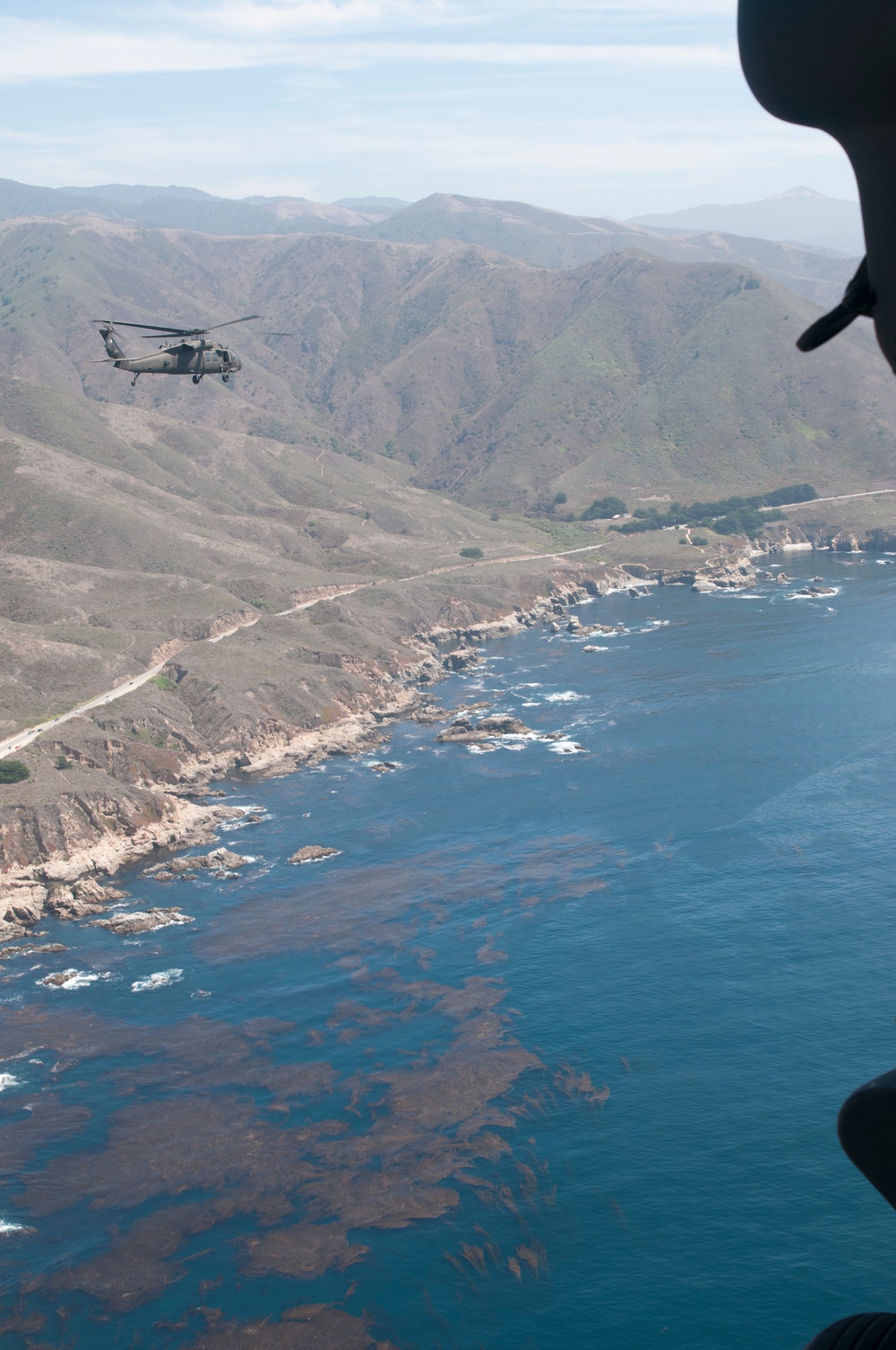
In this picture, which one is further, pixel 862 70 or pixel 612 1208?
pixel 612 1208

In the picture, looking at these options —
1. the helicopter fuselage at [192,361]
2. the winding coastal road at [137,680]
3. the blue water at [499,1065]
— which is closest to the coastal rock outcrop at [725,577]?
the winding coastal road at [137,680]

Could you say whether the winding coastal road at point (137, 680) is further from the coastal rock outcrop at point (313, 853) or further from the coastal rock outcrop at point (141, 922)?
the coastal rock outcrop at point (313, 853)

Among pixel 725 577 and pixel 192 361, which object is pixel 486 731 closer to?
pixel 192 361

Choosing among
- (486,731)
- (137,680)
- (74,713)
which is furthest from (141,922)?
(137,680)

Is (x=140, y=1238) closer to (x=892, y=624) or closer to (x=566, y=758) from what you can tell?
(x=566, y=758)

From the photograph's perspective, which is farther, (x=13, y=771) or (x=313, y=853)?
(x=13, y=771)

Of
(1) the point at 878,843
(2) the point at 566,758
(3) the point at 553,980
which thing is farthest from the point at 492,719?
(3) the point at 553,980

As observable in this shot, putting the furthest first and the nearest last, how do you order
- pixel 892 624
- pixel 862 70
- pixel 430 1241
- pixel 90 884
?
1. pixel 892 624
2. pixel 90 884
3. pixel 430 1241
4. pixel 862 70
